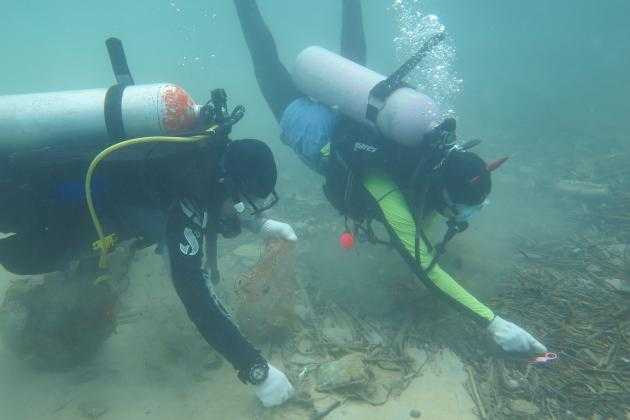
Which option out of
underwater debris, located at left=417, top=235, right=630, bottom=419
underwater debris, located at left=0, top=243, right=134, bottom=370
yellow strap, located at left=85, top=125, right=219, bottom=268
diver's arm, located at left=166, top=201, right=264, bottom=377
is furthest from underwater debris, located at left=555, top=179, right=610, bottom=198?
underwater debris, located at left=0, top=243, right=134, bottom=370

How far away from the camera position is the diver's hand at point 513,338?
374 centimetres

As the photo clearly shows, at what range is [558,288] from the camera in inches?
195

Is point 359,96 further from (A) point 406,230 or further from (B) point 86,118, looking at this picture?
(B) point 86,118

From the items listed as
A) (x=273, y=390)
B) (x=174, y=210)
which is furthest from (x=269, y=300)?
(x=174, y=210)

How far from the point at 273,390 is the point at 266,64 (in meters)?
5.24

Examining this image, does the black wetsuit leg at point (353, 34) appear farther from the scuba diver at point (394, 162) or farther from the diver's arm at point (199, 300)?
the diver's arm at point (199, 300)

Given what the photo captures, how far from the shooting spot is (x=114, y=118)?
3.39 meters

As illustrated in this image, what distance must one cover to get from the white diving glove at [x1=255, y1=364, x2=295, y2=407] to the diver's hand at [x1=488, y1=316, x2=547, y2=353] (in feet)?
6.41

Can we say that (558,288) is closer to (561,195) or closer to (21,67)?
(561,195)

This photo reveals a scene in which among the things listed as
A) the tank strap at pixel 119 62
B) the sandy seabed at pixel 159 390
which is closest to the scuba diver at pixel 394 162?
the sandy seabed at pixel 159 390

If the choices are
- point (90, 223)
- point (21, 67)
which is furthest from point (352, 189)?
point (21, 67)

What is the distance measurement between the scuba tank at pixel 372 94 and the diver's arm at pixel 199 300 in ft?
7.95

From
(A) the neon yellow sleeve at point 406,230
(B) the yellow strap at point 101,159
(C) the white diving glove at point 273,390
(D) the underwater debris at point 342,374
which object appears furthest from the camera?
(A) the neon yellow sleeve at point 406,230

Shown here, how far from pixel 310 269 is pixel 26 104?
3796 mm
